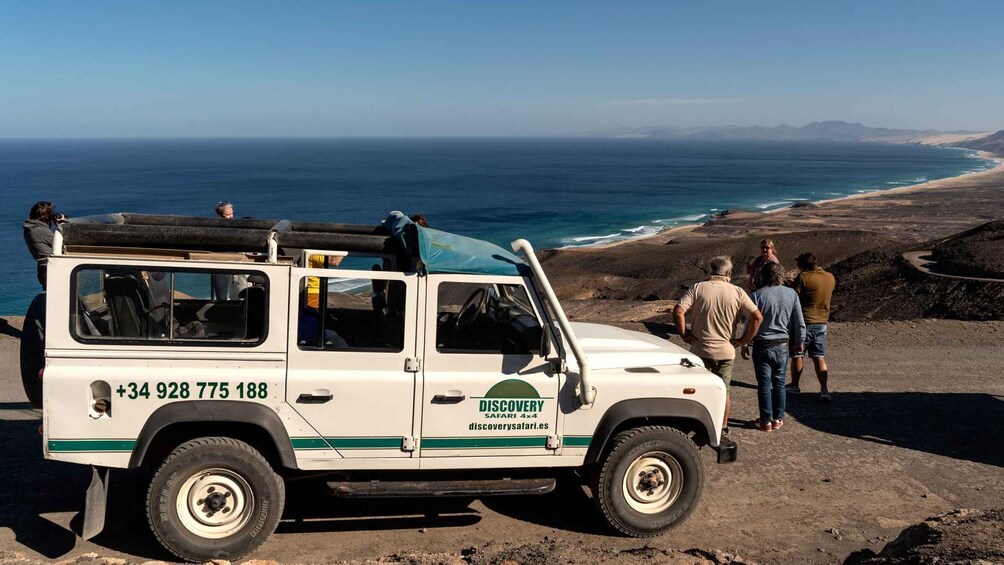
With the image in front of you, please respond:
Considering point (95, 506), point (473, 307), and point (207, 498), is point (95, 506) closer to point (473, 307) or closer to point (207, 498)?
point (207, 498)

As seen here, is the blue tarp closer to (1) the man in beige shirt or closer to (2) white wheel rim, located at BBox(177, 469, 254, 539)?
(2) white wheel rim, located at BBox(177, 469, 254, 539)

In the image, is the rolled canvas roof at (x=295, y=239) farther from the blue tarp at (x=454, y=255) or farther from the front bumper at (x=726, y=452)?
the front bumper at (x=726, y=452)

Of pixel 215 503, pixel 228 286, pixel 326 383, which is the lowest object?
pixel 215 503

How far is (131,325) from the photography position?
522 cm

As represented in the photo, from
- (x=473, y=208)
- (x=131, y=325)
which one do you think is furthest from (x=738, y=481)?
(x=473, y=208)

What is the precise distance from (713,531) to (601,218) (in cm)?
6171

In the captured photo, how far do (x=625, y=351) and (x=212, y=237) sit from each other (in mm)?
3131

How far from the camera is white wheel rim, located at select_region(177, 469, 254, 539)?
211 inches

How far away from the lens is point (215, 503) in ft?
17.6

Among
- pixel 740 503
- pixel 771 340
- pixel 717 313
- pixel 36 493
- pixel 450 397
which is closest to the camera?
pixel 450 397

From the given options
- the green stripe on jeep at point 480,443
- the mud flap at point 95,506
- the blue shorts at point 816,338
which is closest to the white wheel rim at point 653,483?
the green stripe on jeep at point 480,443

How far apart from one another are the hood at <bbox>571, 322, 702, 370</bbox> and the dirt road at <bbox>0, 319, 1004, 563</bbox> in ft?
4.33

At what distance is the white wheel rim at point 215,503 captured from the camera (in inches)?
211

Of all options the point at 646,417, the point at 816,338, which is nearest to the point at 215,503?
the point at 646,417
